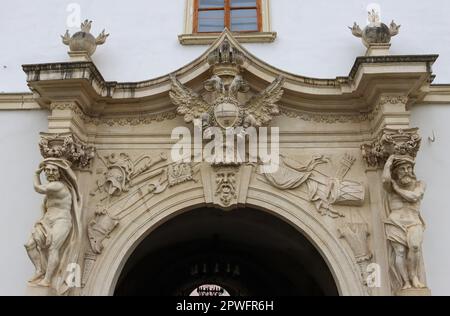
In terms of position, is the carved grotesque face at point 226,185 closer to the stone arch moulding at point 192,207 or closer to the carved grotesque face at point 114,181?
the stone arch moulding at point 192,207

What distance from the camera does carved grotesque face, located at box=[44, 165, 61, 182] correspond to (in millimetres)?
6180

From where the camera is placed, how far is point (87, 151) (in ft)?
22.0

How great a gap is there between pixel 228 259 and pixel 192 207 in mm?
4373

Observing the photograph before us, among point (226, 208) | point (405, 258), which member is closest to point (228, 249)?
point (226, 208)

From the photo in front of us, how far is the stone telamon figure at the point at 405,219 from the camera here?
5836 mm

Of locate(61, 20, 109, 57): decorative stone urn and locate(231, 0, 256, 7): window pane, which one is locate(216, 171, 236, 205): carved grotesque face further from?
locate(231, 0, 256, 7): window pane

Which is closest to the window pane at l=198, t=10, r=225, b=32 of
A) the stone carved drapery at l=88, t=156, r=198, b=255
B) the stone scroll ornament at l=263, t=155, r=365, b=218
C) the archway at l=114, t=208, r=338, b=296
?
the stone carved drapery at l=88, t=156, r=198, b=255

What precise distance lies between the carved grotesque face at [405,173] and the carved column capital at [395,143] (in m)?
0.16

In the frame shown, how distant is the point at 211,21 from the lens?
7930mm

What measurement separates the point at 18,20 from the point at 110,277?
406cm

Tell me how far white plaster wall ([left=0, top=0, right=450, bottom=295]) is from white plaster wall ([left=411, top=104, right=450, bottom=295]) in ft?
0.04

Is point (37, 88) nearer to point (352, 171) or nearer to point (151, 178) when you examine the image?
point (151, 178)

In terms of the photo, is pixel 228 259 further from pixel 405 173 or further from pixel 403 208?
pixel 405 173

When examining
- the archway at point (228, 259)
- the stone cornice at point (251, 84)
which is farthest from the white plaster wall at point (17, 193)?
the archway at point (228, 259)
